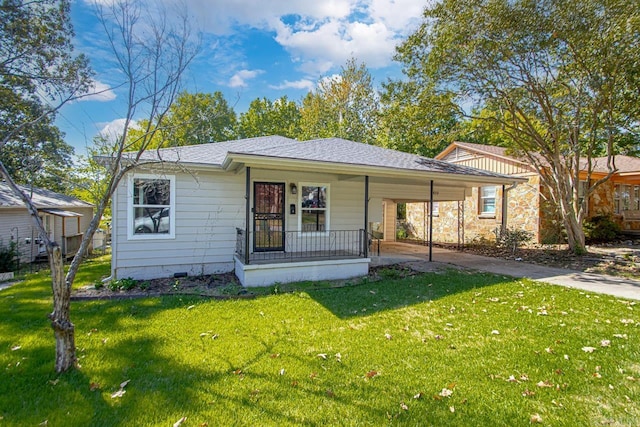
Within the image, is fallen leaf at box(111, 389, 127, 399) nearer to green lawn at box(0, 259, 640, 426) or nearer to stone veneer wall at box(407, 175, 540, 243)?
green lawn at box(0, 259, 640, 426)

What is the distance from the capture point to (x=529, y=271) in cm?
816

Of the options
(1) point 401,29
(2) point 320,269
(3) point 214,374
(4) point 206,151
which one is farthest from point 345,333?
(1) point 401,29

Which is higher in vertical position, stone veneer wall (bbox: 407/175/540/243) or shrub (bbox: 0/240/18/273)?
stone veneer wall (bbox: 407/175/540/243)

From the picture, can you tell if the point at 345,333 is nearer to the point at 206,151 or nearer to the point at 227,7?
the point at 227,7

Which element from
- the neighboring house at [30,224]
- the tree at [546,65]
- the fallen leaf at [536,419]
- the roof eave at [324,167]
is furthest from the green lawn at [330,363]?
the neighboring house at [30,224]

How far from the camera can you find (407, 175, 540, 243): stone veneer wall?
13.0 meters

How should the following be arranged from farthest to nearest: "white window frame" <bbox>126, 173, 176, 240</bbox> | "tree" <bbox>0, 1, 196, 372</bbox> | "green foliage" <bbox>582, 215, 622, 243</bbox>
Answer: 1. "green foliage" <bbox>582, 215, 622, 243</bbox>
2. "white window frame" <bbox>126, 173, 176, 240</bbox>
3. "tree" <bbox>0, 1, 196, 372</bbox>

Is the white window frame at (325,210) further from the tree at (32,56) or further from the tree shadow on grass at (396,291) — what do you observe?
the tree at (32,56)

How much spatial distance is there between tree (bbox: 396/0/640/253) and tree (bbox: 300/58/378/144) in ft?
41.6

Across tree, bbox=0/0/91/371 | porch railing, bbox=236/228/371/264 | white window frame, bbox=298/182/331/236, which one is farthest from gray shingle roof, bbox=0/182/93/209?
white window frame, bbox=298/182/331/236

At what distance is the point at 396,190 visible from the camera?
35.1 ft

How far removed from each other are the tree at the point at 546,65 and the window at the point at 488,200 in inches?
127

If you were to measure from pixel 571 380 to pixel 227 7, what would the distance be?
679 cm

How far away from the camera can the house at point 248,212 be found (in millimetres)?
6984
